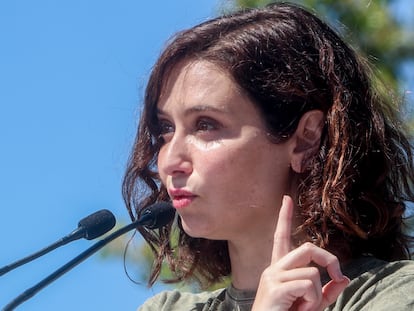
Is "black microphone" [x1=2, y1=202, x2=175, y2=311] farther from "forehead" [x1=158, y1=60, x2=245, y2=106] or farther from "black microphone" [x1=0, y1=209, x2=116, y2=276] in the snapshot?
"forehead" [x1=158, y1=60, x2=245, y2=106]

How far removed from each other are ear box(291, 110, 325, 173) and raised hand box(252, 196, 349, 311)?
0.42 m

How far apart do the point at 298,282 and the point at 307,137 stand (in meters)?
0.62

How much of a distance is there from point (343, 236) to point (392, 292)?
0.85 ft

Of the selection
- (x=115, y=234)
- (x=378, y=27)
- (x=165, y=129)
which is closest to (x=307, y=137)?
(x=165, y=129)

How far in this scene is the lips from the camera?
2871mm

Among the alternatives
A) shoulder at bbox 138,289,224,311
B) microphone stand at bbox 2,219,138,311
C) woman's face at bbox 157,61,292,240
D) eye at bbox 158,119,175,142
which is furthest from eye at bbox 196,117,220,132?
shoulder at bbox 138,289,224,311

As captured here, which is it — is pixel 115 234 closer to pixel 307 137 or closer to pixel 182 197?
pixel 182 197

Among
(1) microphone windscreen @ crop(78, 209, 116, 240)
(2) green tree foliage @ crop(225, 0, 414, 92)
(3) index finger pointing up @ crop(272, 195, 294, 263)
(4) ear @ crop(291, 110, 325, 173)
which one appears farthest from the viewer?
(2) green tree foliage @ crop(225, 0, 414, 92)

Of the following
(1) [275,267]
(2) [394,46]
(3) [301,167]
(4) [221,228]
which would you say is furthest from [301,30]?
(2) [394,46]

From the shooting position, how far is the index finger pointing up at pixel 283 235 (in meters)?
2.60

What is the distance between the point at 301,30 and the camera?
3.11 meters

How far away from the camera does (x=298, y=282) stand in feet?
8.09

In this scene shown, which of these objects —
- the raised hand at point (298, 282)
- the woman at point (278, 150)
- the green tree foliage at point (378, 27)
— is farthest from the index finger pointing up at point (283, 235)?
the green tree foliage at point (378, 27)

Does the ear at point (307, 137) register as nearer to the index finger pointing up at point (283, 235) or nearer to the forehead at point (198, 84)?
the forehead at point (198, 84)
